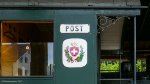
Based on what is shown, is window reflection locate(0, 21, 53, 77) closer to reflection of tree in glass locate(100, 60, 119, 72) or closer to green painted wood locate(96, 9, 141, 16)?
A: green painted wood locate(96, 9, 141, 16)

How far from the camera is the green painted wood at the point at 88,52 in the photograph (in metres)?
10.9

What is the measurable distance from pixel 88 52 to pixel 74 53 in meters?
0.34

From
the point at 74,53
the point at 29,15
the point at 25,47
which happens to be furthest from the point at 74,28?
the point at 25,47

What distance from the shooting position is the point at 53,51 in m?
11.0

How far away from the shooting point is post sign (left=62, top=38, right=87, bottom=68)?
10.9 m

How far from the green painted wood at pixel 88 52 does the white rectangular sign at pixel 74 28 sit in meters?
0.07

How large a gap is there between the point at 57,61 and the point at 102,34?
11.2 ft

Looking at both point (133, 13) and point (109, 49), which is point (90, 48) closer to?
point (133, 13)

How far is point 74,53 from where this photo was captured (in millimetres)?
10891

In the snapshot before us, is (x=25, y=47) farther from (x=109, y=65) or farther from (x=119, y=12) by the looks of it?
(x=109, y=65)

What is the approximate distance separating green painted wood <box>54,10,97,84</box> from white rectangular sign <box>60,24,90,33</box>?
74 mm

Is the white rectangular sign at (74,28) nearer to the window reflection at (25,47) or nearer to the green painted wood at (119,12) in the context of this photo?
the window reflection at (25,47)

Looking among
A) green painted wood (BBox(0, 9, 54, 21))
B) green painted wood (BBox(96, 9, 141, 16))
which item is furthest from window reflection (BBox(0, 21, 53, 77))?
green painted wood (BBox(96, 9, 141, 16))

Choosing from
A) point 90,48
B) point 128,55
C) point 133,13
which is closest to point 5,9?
point 90,48
